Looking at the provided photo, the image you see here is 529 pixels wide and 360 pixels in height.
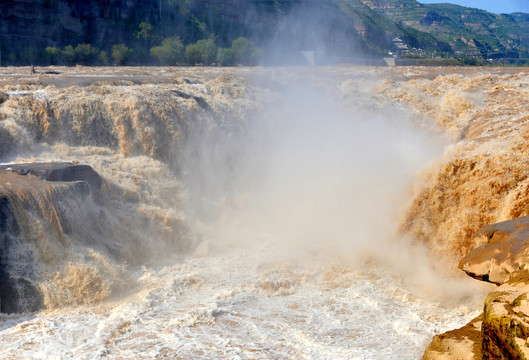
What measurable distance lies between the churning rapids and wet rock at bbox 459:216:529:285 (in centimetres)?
103

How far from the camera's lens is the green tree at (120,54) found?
3008cm

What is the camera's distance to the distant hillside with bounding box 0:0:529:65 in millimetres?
29922

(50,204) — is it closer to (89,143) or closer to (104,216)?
(104,216)

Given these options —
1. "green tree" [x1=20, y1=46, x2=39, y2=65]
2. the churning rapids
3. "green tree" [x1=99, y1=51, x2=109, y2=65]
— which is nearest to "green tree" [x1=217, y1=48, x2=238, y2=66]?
"green tree" [x1=99, y1=51, x2=109, y2=65]

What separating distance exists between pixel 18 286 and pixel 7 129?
3.52m

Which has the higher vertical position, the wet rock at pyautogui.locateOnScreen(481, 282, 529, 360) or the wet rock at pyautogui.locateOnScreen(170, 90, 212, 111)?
the wet rock at pyautogui.locateOnScreen(170, 90, 212, 111)

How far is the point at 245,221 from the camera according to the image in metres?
9.88

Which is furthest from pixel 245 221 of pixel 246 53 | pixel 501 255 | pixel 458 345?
pixel 246 53

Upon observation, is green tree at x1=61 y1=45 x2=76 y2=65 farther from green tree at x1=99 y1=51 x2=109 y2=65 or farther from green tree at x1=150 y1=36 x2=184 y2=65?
green tree at x1=150 y1=36 x2=184 y2=65

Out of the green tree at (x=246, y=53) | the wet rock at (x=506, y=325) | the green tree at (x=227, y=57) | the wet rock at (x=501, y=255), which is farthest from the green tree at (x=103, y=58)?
the wet rock at (x=506, y=325)

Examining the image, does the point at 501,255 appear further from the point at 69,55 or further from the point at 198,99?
the point at 69,55

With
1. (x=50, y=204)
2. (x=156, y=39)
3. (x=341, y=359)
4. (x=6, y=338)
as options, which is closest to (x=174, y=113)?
(x=50, y=204)

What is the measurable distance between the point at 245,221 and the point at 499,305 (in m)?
6.27

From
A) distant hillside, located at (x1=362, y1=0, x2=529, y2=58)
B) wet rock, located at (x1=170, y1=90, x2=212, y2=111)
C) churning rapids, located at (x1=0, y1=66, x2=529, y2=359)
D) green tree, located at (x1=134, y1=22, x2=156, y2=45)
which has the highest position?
distant hillside, located at (x1=362, y1=0, x2=529, y2=58)
